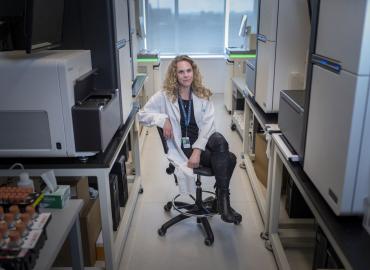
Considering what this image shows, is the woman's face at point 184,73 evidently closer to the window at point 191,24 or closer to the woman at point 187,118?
the woman at point 187,118

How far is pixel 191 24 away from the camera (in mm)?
6168

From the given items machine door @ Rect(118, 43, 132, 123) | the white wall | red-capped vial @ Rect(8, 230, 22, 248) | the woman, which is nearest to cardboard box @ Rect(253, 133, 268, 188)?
the woman

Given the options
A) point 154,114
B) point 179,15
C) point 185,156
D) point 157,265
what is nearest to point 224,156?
point 185,156

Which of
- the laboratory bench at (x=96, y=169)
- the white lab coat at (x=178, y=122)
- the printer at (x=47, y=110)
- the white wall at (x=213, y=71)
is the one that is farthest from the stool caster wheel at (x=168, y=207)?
the white wall at (x=213, y=71)

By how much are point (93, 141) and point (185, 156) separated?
86 cm

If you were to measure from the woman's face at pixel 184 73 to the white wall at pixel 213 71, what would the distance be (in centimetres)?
378

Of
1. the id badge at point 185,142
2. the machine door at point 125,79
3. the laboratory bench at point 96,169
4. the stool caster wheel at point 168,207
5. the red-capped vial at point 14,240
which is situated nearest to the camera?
the red-capped vial at point 14,240

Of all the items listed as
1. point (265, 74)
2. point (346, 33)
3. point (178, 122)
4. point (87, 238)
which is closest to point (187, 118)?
point (178, 122)

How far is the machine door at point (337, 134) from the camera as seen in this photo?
45.3 inches

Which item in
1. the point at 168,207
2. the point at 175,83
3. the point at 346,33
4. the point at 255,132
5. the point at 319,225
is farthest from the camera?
the point at 255,132

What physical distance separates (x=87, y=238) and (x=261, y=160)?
1.48 meters

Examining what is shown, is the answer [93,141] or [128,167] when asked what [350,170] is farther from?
[128,167]

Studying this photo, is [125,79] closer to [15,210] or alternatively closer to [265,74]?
[265,74]

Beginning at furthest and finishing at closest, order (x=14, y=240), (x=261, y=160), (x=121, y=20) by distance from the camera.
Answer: (x=261, y=160), (x=121, y=20), (x=14, y=240)
